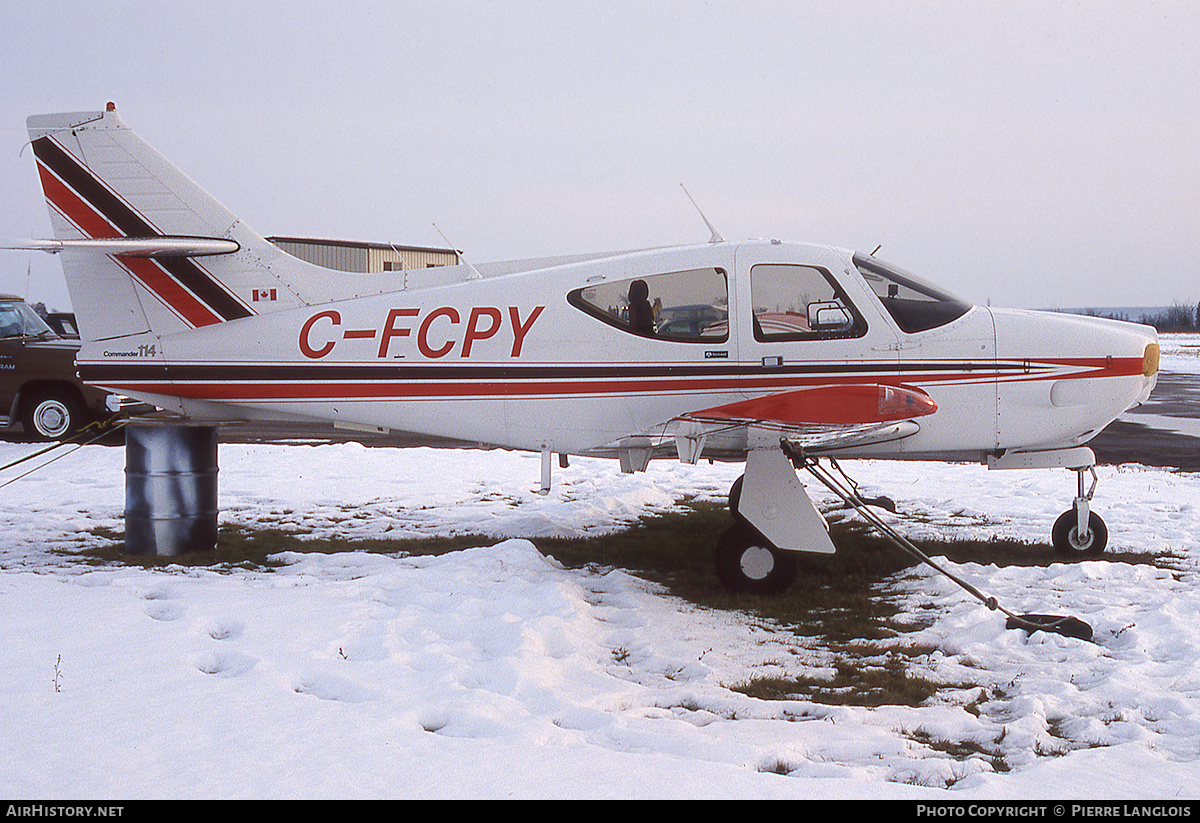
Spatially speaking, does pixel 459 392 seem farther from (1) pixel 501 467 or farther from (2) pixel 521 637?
(1) pixel 501 467

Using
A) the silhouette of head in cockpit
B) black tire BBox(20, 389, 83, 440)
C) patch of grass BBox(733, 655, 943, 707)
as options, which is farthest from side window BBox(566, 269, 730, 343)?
black tire BBox(20, 389, 83, 440)

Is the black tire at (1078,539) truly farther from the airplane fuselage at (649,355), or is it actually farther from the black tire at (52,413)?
the black tire at (52,413)

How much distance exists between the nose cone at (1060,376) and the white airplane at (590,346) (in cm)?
2

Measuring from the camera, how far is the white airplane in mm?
6402

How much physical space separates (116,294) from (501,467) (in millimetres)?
5549

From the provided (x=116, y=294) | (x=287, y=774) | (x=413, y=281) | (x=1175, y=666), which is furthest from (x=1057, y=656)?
(x=116, y=294)

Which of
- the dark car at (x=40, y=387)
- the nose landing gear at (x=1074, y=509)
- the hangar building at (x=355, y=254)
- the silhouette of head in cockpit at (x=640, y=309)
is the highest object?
the hangar building at (x=355, y=254)

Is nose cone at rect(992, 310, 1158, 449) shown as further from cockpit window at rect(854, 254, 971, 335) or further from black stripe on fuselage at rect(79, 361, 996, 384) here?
cockpit window at rect(854, 254, 971, 335)

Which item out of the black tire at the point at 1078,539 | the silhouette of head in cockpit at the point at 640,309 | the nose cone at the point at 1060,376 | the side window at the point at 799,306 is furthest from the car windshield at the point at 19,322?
the black tire at the point at 1078,539

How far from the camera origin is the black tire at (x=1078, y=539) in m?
6.97

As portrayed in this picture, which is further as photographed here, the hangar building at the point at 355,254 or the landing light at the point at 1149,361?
the hangar building at the point at 355,254

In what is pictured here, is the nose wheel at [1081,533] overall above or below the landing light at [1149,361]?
below

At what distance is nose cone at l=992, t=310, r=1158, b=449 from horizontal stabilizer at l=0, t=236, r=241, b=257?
6183 mm

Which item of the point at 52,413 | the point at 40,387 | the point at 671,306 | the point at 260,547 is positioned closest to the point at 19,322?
the point at 40,387
